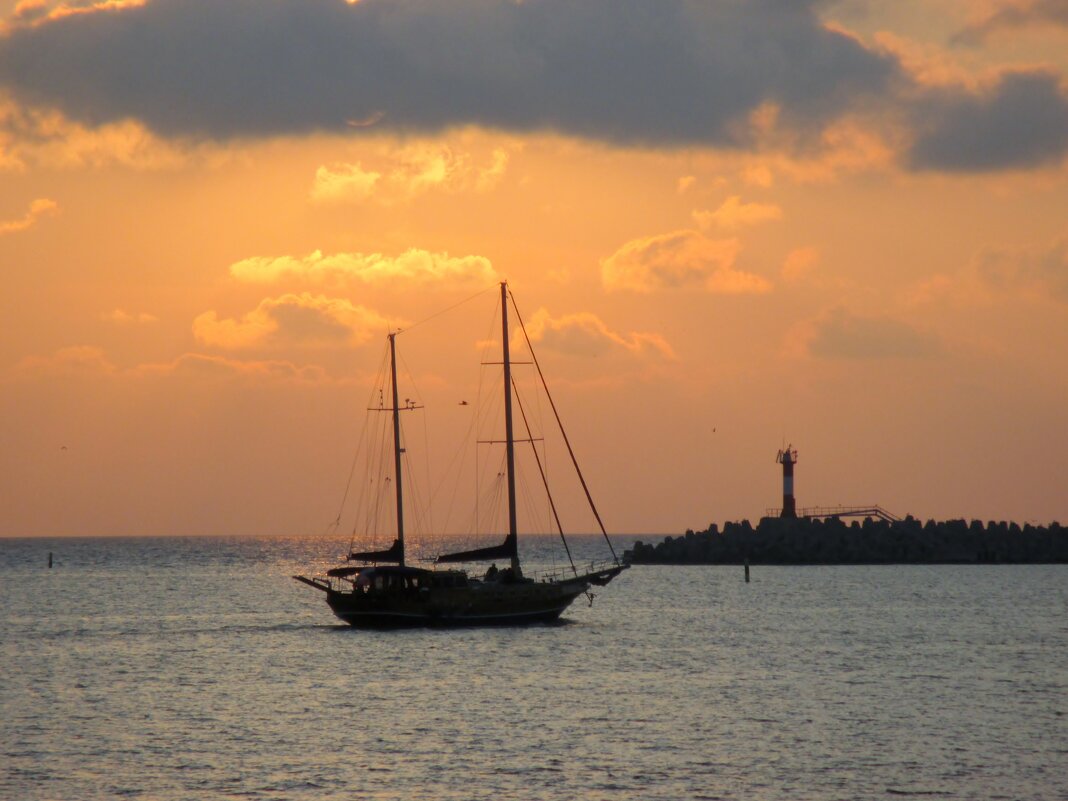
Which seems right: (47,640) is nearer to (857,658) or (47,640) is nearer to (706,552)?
(857,658)

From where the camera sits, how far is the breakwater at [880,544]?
15100cm

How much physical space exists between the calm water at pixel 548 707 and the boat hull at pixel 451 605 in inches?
34.6

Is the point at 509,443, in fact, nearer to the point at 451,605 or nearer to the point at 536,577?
the point at 451,605

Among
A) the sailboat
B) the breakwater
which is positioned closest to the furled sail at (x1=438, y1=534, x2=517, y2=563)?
the sailboat

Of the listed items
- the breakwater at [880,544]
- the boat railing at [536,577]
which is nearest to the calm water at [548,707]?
the boat railing at [536,577]

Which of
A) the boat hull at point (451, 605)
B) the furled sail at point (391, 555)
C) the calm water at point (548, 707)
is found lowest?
the calm water at point (548, 707)

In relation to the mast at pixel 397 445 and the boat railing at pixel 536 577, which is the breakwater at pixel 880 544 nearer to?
the boat railing at pixel 536 577

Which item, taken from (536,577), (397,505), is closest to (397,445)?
(397,505)

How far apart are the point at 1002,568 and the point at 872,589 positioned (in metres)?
40.7

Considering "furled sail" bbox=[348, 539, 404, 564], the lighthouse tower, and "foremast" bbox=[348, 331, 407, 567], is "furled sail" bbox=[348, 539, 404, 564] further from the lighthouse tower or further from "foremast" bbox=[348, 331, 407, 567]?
the lighthouse tower

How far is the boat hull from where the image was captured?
70938 mm

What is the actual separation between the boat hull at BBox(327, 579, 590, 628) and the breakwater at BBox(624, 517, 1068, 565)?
81.4m

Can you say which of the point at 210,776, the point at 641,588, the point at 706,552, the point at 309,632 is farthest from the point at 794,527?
the point at 210,776

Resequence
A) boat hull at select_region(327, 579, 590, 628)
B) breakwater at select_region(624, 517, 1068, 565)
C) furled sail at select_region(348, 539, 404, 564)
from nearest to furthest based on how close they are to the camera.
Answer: boat hull at select_region(327, 579, 590, 628), furled sail at select_region(348, 539, 404, 564), breakwater at select_region(624, 517, 1068, 565)
